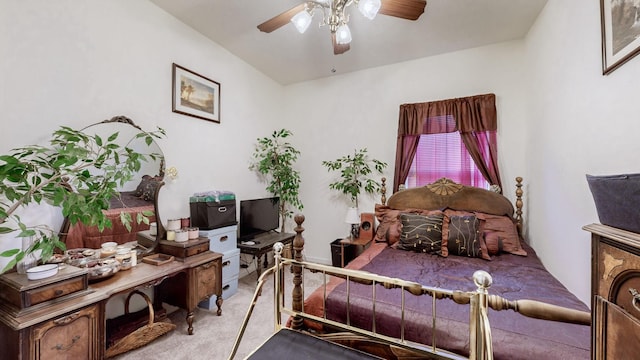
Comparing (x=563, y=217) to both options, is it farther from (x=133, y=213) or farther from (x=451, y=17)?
(x=133, y=213)

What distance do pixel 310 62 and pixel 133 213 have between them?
2.76 meters

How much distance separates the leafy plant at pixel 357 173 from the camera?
3.63m

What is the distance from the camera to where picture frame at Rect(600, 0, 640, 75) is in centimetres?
119

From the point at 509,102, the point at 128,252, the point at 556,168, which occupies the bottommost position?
the point at 128,252

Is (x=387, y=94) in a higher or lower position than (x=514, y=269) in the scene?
higher

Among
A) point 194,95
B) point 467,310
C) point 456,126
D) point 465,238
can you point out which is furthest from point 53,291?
point 456,126

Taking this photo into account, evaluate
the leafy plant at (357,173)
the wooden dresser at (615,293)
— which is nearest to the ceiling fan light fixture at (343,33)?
the wooden dresser at (615,293)

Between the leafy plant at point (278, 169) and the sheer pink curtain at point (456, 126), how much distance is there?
152 cm

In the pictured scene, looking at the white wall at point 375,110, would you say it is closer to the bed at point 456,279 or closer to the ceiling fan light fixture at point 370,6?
the bed at point 456,279

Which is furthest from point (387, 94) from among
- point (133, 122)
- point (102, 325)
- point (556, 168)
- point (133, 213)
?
point (102, 325)

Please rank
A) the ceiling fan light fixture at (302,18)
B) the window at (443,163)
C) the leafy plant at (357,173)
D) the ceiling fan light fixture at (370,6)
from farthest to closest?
the leafy plant at (357,173)
the window at (443,163)
the ceiling fan light fixture at (302,18)
the ceiling fan light fixture at (370,6)

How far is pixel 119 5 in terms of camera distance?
2156mm

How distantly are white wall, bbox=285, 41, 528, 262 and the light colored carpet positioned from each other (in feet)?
5.42

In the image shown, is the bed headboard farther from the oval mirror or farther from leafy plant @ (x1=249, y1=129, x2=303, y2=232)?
the oval mirror
